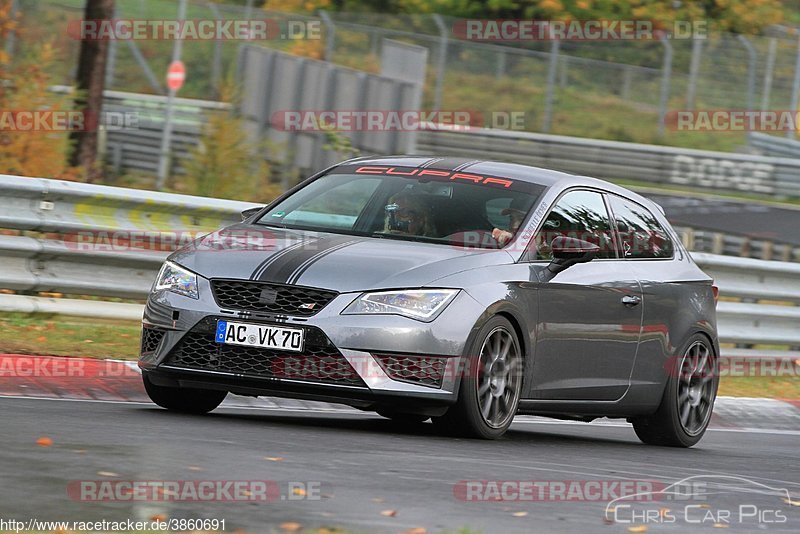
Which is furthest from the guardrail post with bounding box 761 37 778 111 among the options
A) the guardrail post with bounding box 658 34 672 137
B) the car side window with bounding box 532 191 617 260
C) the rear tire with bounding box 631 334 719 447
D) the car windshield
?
the car windshield

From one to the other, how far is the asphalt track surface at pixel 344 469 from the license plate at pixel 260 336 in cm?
42

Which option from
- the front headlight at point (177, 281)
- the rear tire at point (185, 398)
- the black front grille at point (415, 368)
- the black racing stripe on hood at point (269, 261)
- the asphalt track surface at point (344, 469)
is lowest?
the rear tire at point (185, 398)

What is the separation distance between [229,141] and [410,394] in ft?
35.7

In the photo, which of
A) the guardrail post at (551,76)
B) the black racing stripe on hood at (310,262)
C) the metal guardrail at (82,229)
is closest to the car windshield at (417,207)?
the black racing stripe on hood at (310,262)

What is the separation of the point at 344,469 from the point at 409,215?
8.62 ft

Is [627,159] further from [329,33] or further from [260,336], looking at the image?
[260,336]

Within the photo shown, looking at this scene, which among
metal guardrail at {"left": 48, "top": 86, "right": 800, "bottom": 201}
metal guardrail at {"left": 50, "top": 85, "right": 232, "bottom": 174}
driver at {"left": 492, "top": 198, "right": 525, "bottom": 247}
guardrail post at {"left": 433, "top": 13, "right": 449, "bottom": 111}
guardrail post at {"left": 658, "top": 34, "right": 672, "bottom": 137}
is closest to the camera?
driver at {"left": 492, "top": 198, "right": 525, "bottom": 247}

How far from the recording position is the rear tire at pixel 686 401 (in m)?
10.6

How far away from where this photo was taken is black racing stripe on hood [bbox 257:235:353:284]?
8.32m

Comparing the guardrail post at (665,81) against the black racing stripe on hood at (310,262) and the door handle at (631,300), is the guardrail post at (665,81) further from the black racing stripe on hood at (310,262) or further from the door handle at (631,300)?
the black racing stripe on hood at (310,262)

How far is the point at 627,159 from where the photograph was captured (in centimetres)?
3128

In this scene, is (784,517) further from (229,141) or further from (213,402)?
(229,141)

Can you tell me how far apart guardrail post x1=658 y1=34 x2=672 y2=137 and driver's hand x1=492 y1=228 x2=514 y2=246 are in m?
19.9

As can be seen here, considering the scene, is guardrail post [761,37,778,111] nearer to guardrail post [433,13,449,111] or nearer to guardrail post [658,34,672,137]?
guardrail post [658,34,672,137]
